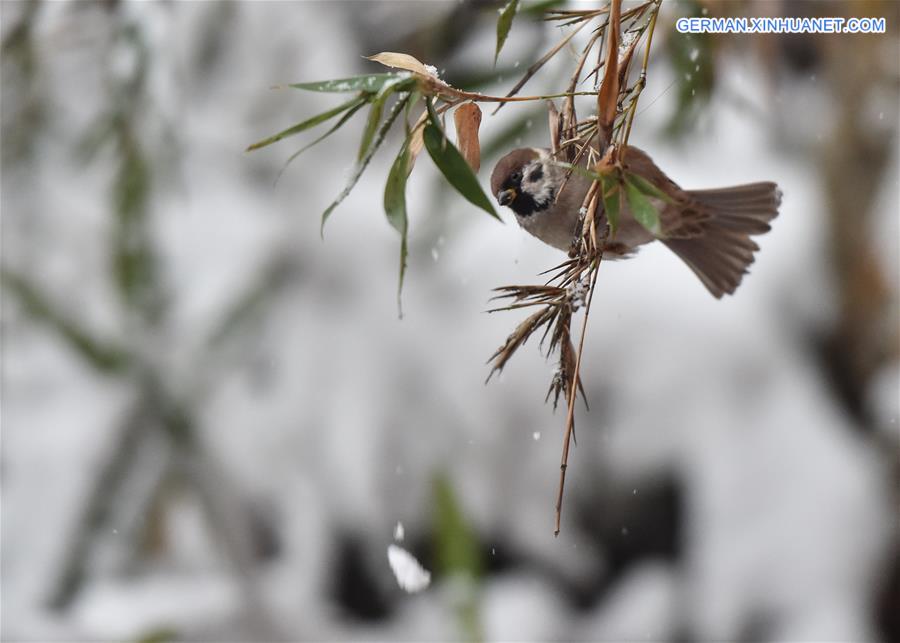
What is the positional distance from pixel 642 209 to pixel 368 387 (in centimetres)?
137

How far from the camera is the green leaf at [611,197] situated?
0.29m

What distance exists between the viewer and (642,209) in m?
0.28

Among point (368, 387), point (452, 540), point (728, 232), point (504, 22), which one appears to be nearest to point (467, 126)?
point (504, 22)

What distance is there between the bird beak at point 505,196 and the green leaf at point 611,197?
124mm

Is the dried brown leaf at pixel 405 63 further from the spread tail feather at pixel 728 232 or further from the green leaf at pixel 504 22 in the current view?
the spread tail feather at pixel 728 232

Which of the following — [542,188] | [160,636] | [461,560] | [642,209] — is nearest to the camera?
[642,209]

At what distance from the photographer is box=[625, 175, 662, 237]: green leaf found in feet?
0.91

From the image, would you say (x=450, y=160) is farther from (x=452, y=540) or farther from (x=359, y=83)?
(x=452, y=540)

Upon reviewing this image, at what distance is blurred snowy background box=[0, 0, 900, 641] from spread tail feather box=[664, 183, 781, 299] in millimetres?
833

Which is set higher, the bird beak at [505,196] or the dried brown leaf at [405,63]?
the dried brown leaf at [405,63]

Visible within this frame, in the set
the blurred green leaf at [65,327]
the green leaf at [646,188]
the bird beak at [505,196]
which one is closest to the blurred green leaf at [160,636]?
the blurred green leaf at [65,327]

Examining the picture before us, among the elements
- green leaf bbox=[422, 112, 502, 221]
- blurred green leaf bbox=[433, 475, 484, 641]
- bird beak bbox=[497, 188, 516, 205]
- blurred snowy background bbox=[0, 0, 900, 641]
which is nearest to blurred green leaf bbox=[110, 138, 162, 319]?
blurred snowy background bbox=[0, 0, 900, 641]

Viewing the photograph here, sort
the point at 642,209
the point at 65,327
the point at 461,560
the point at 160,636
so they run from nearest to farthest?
the point at 642,209
the point at 461,560
the point at 160,636
the point at 65,327

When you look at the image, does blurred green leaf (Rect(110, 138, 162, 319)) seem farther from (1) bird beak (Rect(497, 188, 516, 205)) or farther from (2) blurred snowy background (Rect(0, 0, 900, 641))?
(1) bird beak (Rect(497, 188, 516, 205))
